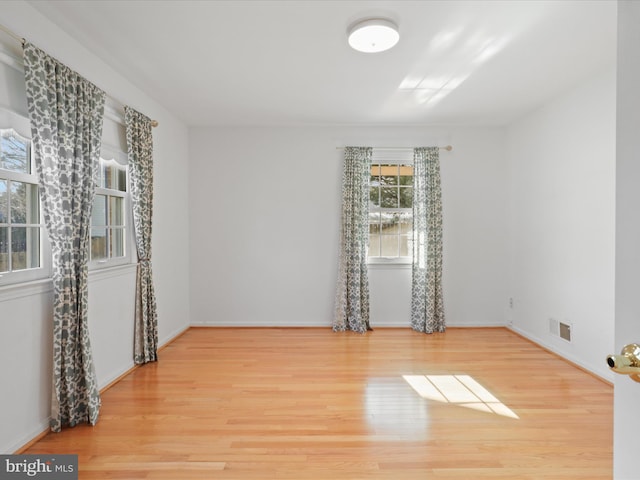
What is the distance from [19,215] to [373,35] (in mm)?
2625

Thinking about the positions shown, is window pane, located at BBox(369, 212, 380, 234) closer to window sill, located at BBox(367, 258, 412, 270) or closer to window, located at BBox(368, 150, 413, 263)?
window, located at BBox(368, 150, 413, 263)

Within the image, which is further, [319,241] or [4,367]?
[319,241]

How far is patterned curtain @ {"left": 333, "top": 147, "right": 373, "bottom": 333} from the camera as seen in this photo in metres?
4.61

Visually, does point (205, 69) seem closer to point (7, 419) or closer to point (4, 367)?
point (4, 367)

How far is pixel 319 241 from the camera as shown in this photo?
4777 mm

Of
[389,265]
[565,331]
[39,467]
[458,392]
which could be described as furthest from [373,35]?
[565,331]

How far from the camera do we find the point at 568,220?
3.53 m

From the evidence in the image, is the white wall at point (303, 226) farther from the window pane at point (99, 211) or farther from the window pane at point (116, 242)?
the window pane at point (99, 211)

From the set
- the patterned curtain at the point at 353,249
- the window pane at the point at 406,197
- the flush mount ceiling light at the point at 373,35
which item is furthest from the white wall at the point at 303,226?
the flush mount ceiling light at the point at 373,35

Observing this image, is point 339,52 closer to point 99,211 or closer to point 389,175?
point 389,175

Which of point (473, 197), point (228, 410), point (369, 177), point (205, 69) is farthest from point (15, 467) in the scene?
point (473, 197)

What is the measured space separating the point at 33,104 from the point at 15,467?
80.3 inches

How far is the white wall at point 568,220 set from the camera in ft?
10.1

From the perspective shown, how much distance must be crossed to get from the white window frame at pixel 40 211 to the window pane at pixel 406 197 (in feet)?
13.0
